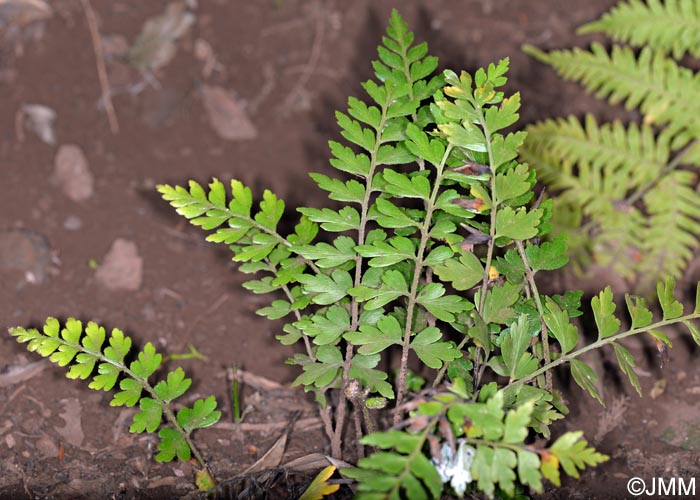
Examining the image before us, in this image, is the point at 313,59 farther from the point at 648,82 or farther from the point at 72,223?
the point at 648,82

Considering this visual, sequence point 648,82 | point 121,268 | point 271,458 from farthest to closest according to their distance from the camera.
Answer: point 648,82
point 121,268
point 271,458

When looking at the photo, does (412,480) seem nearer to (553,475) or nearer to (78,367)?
(553,475)

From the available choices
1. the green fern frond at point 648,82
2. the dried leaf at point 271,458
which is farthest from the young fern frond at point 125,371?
the green fern frond at point 648,82

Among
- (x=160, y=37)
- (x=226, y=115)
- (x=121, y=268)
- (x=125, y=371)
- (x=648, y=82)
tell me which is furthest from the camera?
(x=160, y=37)

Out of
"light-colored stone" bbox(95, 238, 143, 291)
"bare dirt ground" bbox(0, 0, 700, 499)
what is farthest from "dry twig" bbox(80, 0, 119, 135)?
"light-colored stone" bbox(95, 238, 143, 291)

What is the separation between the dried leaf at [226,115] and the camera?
350 centimetres

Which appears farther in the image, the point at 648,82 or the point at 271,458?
the point at 648,82

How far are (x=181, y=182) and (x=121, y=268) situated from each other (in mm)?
476

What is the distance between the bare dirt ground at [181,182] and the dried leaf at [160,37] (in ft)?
0.10

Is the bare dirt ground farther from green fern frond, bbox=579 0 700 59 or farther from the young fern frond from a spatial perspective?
green fern frond, bbox=579 0 700 59

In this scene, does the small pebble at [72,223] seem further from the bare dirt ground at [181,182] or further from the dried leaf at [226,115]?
the dried leaf at [226,115]

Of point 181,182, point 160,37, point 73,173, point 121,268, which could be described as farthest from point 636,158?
point 73,173

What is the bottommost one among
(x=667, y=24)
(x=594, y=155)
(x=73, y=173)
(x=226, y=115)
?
(x=73, y=173)

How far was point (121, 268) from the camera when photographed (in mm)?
3039
